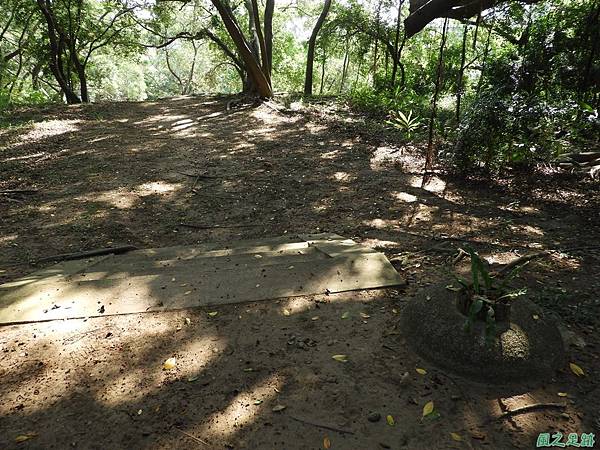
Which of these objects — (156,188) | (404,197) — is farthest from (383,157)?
(156,188)

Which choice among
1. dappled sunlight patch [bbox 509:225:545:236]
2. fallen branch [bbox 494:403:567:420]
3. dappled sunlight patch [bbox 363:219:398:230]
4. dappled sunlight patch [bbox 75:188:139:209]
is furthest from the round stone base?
dappled sunlight patch [bbox 75:188:139:209]

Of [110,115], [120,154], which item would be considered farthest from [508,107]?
[110,115]

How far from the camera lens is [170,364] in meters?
2.45

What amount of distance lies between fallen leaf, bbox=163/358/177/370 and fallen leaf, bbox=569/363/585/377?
2.37m

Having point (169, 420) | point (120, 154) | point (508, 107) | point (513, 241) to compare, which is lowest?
point (169, 420)

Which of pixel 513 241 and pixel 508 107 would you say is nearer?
pixel 513 241

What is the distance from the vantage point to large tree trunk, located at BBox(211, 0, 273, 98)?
11.7 meters

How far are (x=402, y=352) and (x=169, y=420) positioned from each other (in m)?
1.43

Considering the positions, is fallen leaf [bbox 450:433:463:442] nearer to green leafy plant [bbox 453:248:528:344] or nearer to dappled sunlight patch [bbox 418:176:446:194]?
green leafy plant [bbox 453:248:528:344]

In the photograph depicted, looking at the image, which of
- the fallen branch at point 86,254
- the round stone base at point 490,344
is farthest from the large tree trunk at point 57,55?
the round stone base at point 490,344

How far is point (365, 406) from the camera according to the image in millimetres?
2109

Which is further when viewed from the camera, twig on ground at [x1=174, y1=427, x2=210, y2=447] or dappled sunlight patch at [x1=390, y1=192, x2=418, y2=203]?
dappled sunlight patch at [x1=390, y1=192, x2=418, y2=203]

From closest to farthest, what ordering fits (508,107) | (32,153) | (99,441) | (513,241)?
(99,441) → (513,241) → (508,107) → (32,153)

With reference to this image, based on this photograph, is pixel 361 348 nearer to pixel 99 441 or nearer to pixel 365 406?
pixel 365 406
